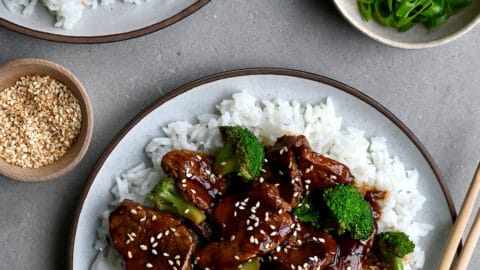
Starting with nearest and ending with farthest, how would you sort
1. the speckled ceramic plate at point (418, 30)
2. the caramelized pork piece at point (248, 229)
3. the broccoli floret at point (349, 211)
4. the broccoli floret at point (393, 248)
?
the caramelized pork piece at point (248, 229) < the broccoli floret at point (349, 211) < the broccoli floret at point (393, 248) < the speckled ceramic plate at point (418, 30)

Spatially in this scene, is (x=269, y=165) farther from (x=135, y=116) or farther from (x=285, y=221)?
(x=135, y=116)

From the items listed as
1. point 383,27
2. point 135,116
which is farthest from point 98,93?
point 383,27

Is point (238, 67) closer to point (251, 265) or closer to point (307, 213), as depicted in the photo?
point (307, 213)

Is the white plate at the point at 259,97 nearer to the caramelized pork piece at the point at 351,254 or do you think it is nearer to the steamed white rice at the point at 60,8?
the caramelized pork piece at the point at 351,254

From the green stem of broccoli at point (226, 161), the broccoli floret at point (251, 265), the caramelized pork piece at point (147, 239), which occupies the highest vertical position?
the green stem of broccoli at point (226, 161)

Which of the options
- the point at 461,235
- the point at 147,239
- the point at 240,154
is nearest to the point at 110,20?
the point at 240,154

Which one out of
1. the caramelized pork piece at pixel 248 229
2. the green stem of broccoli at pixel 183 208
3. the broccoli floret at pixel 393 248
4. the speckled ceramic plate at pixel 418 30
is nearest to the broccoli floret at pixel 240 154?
the caramelized pork piece at pixel 248 229

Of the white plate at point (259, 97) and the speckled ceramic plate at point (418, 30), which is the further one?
the speckled ceramic plate at point (418, 30)

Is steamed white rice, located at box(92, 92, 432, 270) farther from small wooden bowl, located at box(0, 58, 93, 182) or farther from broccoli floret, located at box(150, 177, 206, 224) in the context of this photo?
small wooden bowl, located at box(0, 58, 93, 182)
